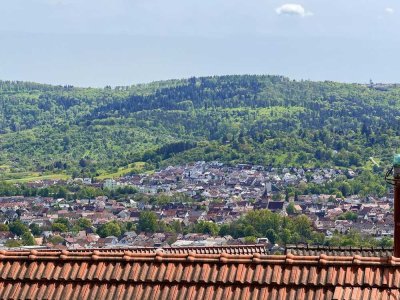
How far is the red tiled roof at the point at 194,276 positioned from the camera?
10133 mm

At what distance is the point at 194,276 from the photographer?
1048 cm

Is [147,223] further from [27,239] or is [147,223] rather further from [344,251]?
[344,251]

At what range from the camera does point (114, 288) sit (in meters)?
10.5

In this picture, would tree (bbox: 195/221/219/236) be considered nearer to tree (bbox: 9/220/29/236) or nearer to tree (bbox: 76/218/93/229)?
tree (bbox: 76/218/93/229)

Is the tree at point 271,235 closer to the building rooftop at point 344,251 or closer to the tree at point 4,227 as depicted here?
the tree at point 4,227

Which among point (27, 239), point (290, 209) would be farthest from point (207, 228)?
point (290, 209)

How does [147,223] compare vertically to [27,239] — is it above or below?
below

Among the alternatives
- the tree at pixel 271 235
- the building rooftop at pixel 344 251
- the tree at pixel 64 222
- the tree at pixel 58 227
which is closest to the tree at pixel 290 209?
the tree at pixel 64 222

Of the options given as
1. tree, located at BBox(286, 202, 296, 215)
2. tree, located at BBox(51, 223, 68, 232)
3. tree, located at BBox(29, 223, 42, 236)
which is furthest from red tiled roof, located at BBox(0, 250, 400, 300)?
tree, located at BBox(286, 202, 296, 215)

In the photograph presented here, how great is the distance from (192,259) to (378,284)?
5.94ft

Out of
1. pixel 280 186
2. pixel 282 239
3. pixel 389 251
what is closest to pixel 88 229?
pixel 282 239

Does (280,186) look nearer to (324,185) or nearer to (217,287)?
(324,185)

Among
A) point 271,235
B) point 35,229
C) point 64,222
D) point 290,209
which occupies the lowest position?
point 64,222

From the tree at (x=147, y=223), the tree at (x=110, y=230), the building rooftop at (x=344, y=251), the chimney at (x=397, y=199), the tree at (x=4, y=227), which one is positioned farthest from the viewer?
the tree at (x=147, y=223)
